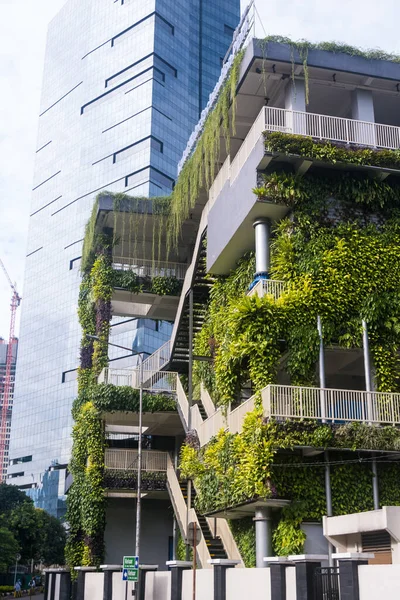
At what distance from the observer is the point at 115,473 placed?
35.5 meters

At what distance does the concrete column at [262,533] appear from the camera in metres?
21.7

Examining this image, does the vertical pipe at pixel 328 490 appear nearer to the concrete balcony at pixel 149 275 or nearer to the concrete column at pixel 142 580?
the concrete column at pixel 142 580

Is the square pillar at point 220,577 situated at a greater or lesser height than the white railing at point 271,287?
lesser

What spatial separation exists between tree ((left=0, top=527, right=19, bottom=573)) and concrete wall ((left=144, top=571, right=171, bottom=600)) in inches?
1180

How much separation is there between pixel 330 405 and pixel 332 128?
9.32 metres

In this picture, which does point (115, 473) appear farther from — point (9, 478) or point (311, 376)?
point (9, 478)

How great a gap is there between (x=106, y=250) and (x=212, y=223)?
392 inches

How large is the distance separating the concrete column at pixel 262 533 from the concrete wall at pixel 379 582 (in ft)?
26.0

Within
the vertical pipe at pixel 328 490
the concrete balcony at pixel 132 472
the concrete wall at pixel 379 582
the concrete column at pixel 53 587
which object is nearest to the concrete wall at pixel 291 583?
the concrete wall at pixel 379 582

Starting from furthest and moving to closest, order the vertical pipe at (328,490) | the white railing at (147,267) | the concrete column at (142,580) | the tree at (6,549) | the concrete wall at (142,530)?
1. the tree at (6,549)
2. the concrete wall at (142,530)
3. the white railing at (147,267)
4. the vertical pipe at (328,490)
5. the concrete column at (142,580)

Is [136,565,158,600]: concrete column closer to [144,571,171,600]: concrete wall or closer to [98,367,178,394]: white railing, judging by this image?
[144,571,171,600]: concrete wall

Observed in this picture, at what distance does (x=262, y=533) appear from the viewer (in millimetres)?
21938

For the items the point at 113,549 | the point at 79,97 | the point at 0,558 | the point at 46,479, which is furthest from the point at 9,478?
the point at 113,549

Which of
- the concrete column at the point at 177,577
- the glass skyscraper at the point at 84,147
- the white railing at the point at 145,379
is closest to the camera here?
the concrete column at the point at 177,577
